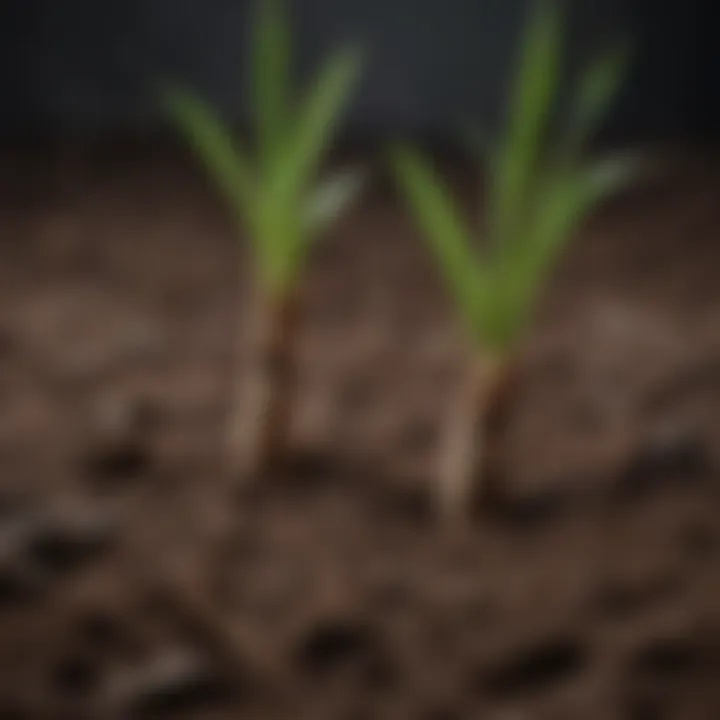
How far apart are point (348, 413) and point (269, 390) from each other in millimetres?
135

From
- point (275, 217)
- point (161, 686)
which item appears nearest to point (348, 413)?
point (275, 217)

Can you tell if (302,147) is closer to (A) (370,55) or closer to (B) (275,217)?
(B) (275,217)

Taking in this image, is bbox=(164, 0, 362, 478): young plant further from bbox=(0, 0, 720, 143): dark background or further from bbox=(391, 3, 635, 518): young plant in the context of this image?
bbox=(0, 0, 720, 143): dark background

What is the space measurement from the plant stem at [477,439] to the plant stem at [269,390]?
0.13 meters

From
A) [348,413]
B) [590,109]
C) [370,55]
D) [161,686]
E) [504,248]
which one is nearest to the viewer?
[161,686]

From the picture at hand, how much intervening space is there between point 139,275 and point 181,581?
541mm

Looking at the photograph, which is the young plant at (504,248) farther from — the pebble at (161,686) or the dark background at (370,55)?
the dark background at (370,55)

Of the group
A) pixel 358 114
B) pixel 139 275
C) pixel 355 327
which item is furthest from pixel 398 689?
pixel 358 114

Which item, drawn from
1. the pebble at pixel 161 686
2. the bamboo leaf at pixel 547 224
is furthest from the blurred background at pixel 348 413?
the bamboo leaf at pixel 547 224

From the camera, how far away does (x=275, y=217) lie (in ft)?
3.15

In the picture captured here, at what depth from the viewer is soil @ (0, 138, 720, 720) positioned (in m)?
0.87

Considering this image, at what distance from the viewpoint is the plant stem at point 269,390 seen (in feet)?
3.37

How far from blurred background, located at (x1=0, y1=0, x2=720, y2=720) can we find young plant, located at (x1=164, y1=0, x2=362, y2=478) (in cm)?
4

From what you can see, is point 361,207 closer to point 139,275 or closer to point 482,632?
point 139,275
